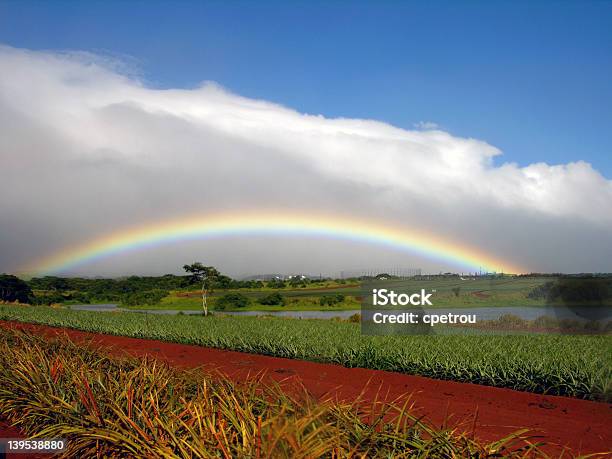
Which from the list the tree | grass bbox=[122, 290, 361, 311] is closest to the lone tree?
grass bbox=[122, 290, 361, 311]

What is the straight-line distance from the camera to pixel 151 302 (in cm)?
4972

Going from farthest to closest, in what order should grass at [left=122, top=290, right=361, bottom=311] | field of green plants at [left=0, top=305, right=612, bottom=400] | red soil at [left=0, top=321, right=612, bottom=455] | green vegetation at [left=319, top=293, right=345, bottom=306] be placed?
green vegetation at [left=319, top=293, right=345, bottom=306], grass at [left=122, top=290, right=361, bottom=311], field of green plants at [left=0, top=305, right=612, bottom=400], red soil at [left=0, top=321, right=612, bottom=455]

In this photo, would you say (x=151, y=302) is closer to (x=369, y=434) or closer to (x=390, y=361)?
(x=390, y=361)

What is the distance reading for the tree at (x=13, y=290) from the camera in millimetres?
44156

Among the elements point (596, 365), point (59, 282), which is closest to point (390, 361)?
point (596, 365)

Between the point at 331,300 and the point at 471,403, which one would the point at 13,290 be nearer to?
the point at 331,300

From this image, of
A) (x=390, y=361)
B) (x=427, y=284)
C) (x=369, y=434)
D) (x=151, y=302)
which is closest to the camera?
(x=369, y=434)

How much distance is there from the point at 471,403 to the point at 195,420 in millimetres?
4210

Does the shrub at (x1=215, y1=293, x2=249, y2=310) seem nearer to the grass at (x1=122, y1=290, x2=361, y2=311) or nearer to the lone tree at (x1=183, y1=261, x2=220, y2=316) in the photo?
the grass at (x1=122, y1=290, x2=361, y2=311)

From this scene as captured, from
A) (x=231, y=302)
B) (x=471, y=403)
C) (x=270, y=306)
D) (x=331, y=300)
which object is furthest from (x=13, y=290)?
(x=471, y=403)

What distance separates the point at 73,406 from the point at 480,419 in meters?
4.16

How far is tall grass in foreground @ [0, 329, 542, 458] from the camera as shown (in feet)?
10.1

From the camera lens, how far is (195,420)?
4.03m

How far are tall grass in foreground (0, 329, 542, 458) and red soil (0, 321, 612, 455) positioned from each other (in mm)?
418
